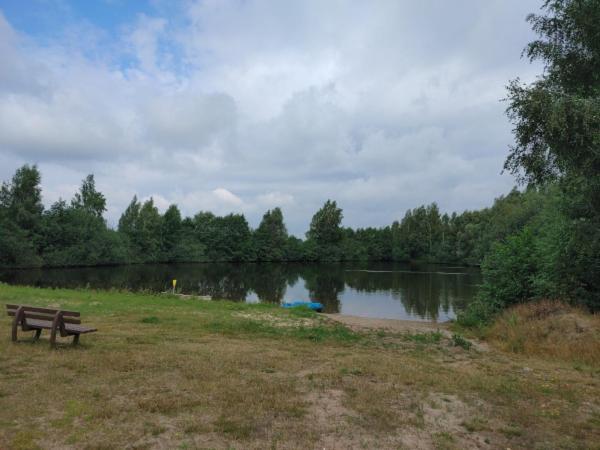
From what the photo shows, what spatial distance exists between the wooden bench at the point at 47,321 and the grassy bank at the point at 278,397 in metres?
0.31

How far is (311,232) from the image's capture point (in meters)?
116

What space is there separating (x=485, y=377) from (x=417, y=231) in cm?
11316

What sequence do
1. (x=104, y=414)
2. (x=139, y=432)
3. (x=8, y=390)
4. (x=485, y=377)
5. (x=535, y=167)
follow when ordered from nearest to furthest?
(x=139, y=432) < (x=104, y=414) < (x=8, y=390) < (x=485, y=377) < (x=535, y=167)

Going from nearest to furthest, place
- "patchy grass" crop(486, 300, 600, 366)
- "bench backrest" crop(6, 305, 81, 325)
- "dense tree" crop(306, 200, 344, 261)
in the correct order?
"bench backrest" crop(6, 305, 81, 325) < "patchy grass" crop(486, 300, 600, 366) < "dense tree" crop(306, 200, 344, 261)

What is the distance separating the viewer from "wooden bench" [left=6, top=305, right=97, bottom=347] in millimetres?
8578

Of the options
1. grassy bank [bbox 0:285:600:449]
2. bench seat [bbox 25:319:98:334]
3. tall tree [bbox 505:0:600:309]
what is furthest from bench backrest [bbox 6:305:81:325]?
tall tree [bbox 505:0:600:309]

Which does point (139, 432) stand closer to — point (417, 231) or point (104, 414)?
point (104, 414)

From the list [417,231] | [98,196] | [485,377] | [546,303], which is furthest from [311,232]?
[485,377]

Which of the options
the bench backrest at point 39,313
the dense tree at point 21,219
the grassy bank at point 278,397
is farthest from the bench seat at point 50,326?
the dense tree at point 21,219

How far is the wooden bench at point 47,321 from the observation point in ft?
28.1

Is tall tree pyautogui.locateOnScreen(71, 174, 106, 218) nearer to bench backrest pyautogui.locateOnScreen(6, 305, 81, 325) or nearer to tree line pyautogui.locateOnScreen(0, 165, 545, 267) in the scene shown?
tree line pyautogui.locateOnScreen(0, 165, 545, 267)

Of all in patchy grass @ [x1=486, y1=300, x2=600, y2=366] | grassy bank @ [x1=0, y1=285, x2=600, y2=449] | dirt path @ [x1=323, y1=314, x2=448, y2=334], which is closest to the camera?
grassy bank @ [x1=0, y1=285, x2=600, y2=449]

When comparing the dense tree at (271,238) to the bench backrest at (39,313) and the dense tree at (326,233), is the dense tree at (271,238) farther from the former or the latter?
the bench backrest at (39,313)

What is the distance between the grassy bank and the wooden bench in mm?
312
